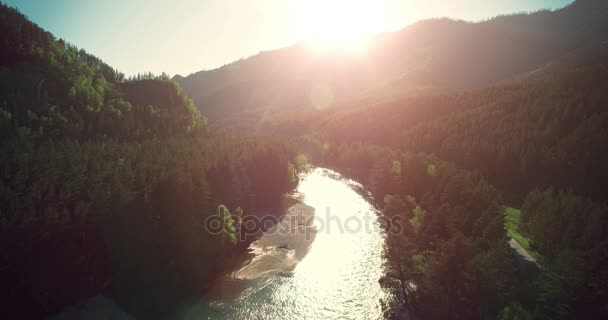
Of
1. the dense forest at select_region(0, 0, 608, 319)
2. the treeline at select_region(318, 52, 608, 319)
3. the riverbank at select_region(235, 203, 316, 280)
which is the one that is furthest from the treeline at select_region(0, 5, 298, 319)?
the treeline at select_region(318, 52, 608, 319)

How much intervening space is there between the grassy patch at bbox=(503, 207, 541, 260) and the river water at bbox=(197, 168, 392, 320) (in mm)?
23154

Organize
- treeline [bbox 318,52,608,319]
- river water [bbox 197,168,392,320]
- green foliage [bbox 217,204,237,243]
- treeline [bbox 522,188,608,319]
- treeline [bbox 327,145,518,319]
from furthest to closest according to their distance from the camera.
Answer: green foliage [bbox 217,204,237,243] < river water [bbox 197,168,392,320] < treeline [bbox 327,145,518,319] < treeline [bbox 318,52,608,319] < treeline [bbox 522,188,608,319]

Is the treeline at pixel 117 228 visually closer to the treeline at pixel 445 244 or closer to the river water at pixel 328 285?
the river water at pixel 328 285

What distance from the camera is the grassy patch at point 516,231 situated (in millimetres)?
52406

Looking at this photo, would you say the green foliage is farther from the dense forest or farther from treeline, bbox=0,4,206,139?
treeline, bbox=0,4,206,139

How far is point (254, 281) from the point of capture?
184 feet

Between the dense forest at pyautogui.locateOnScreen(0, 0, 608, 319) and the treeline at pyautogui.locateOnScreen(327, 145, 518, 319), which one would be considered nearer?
the dense forest at pyautogui.locateOnScreen(0, 0, 608, 319)

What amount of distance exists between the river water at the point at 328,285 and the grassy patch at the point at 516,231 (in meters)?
23.2

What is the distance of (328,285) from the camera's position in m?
54.8

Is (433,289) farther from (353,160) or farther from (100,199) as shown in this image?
(353,160)

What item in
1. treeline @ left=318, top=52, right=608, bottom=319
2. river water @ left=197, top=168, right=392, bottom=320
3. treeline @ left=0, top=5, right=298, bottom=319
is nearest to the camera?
treeline @ left=318, top=52, right=608, bottom=319

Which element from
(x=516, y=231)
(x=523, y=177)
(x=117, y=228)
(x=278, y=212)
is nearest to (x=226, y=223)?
(x=117, y=228)

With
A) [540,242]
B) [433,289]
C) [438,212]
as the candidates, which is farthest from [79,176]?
[540,242]

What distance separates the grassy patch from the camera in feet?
172
